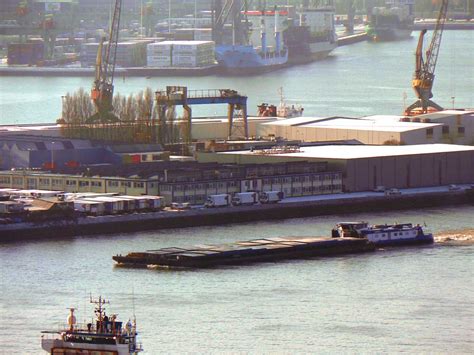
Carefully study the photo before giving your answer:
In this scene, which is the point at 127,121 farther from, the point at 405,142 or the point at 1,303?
the point at 1,303

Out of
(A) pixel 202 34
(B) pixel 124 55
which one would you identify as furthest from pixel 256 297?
(A) pixel 202 34

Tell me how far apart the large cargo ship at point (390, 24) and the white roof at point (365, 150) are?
43.4m

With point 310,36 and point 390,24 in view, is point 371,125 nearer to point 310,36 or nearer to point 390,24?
point 310,36

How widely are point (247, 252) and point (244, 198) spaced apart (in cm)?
423

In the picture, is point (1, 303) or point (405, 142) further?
point (405, 142)

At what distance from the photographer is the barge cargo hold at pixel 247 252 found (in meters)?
21.7

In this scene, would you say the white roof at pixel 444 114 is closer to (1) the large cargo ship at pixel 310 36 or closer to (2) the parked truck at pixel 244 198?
(2) the parked truck at pixel 244 198

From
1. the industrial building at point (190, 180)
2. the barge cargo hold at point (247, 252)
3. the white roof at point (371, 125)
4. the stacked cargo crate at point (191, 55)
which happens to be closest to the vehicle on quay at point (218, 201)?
the industrial building at point (190, 180)

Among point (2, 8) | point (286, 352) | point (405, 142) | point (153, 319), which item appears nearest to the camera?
point (286, 352)

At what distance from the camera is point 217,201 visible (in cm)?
2612

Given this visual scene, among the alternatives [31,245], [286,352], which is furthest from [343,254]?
[286,352]

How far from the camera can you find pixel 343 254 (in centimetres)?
2294

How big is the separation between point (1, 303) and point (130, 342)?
18.4 ft

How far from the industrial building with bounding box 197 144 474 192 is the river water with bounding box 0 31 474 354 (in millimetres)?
1252
